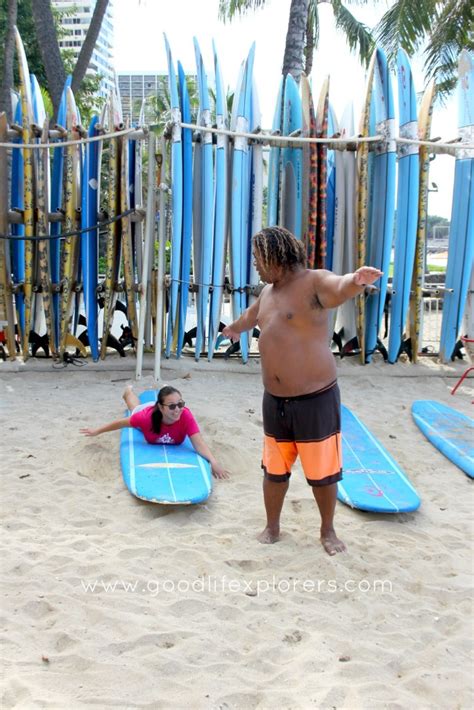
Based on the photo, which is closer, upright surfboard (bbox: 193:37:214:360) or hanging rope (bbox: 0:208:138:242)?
hanging rope (bbox: 0:208:138:242)

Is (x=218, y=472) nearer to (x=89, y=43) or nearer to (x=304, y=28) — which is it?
(x=304, y=28)

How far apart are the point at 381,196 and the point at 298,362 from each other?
14.2 feet

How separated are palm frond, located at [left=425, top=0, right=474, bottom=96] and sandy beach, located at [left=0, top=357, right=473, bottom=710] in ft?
49.1

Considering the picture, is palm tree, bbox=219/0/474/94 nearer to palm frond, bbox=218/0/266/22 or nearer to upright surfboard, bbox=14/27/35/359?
palm frond, bbox=218/0/266/22

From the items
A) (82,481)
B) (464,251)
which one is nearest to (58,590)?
(82,481)

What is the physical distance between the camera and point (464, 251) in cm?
705

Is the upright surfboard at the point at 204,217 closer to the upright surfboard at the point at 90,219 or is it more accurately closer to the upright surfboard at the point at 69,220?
the upright surfboard at the point at 90,219

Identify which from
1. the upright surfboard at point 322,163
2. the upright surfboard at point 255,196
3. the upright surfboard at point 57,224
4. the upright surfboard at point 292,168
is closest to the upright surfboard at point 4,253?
the upright surfboard at point 57,224

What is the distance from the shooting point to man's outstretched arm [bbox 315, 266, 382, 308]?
8.50 ft

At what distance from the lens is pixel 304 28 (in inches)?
430

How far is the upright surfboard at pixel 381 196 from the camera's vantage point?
6.65 metres

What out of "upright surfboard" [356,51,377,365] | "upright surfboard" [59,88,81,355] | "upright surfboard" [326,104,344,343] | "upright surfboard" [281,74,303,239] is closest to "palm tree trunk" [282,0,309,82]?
"upright surfboard" [281,74,303,239]

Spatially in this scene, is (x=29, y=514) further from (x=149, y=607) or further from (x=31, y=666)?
(x=31, y=666)

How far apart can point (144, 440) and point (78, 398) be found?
147cm
